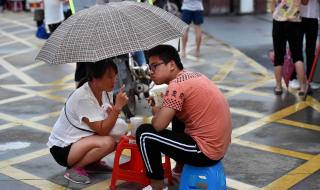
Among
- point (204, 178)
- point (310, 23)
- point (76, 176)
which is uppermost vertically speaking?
point (310, 23)

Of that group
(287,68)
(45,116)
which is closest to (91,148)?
(45,116)

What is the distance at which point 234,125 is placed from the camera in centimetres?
635

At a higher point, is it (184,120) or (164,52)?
(164,52)

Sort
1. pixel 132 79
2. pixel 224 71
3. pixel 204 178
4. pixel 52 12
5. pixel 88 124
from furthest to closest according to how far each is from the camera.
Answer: pixel 52 12
pixel 224 71
pixel 132 79
pixel 88 124
pixel 204 178

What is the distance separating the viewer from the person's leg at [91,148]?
4.55 m

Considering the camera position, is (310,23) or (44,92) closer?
(310,23)

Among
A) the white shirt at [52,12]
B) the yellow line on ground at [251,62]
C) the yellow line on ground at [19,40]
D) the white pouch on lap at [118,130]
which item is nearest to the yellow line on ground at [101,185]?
the white pouch on lap at [118,130]

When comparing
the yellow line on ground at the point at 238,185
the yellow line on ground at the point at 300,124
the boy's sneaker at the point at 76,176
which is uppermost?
the boy's sneaker at the point at 76,176

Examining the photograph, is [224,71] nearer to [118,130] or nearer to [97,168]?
[97,168]

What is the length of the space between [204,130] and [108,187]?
1.05m

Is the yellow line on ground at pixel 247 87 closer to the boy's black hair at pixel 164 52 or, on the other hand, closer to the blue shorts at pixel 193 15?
the blue shorts at pixel 193 15

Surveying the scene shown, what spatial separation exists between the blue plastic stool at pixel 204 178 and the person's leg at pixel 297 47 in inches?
140

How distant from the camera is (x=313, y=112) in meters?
6.79

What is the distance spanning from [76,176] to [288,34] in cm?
367
